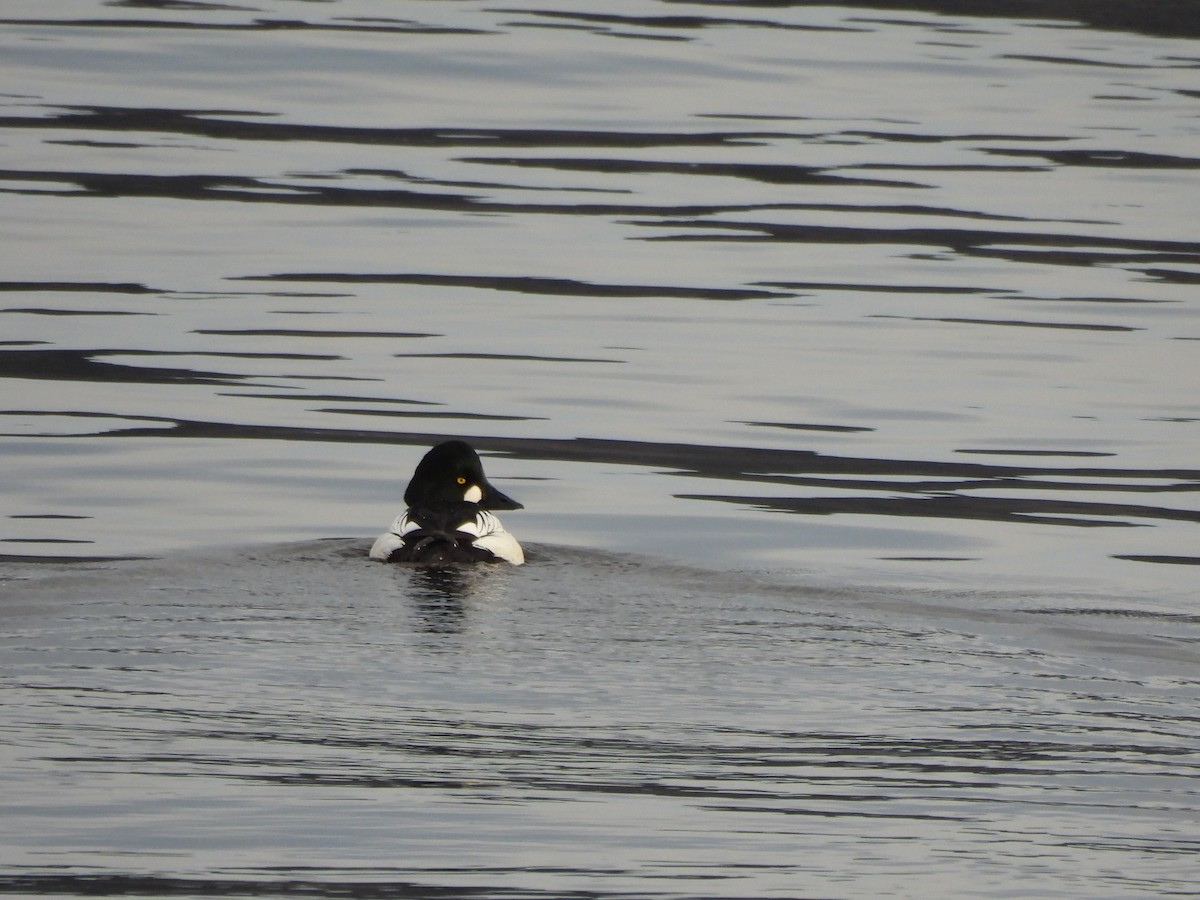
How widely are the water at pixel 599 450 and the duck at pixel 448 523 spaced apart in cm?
18

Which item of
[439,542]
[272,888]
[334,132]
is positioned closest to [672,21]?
[334,132]

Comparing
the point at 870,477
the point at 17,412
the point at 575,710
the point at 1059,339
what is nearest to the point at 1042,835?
the point at 575,710

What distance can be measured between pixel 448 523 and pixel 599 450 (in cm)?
316

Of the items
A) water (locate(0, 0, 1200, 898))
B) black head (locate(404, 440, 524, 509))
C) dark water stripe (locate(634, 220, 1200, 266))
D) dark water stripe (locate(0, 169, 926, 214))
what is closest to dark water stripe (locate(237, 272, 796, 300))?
water (locate(0, 0, 1200, 898))

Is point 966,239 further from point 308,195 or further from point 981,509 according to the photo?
point 981,509

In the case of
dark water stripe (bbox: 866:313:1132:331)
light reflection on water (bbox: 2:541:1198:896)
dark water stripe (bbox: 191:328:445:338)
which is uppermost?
dark water stripe (bbox: 866:313:1132:331)

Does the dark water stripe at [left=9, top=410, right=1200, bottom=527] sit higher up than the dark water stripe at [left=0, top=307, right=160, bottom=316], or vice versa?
the dark water stripe at [left=0, top=307, right=160, bottom=316]

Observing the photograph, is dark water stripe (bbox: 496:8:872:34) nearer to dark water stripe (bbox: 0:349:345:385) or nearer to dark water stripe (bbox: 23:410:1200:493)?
dark water stripe (bbox: 0:349:345:385)

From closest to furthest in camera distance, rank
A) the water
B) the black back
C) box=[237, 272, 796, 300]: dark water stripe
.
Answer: the water
the black back
box=[237, 272, 796, 300]: dark water stripe

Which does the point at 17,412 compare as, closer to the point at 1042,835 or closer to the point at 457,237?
the point at 457,237

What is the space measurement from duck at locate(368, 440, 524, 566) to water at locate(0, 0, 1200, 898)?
0.18 meters

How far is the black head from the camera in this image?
35.5 feet

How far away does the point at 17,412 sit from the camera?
13.7 meters

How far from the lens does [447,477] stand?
35.5ft
